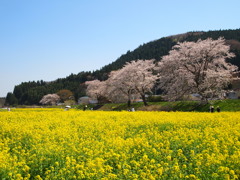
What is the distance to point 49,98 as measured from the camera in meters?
151

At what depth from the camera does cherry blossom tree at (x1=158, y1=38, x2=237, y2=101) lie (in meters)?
37.0

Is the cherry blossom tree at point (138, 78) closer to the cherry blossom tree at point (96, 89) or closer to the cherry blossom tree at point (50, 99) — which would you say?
the cherry blossom tree at point (96, 89)

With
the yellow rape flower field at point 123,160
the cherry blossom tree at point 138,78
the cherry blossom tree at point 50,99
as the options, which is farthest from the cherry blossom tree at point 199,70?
the cherry blossom tree at point 50,99

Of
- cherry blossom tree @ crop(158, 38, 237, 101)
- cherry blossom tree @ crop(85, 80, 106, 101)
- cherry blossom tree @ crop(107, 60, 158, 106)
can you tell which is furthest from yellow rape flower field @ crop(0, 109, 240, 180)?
cherry blossom tree @ crop(85, 80, 106, 101)

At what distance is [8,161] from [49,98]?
5830 inches

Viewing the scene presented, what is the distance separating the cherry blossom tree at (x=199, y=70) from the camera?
37000 mm

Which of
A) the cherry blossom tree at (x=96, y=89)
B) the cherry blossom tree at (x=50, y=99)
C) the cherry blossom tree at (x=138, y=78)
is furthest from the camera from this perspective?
the cherry blossom tree at (x=50, y=99)

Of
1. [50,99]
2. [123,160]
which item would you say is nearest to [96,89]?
[50,99]

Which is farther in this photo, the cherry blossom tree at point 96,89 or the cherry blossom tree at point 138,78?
the cherry blossom tree at point 96,89

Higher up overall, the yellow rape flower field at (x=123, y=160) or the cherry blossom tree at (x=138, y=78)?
the cherry blossom tree at (x=138, y=78)

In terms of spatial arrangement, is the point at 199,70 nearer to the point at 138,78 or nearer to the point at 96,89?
the point at 138,78

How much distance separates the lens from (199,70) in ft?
123

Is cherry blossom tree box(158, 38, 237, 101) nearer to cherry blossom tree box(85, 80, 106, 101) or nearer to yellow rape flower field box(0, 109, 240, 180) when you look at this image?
yellow rape flower field box(0, 109, 240, 180)

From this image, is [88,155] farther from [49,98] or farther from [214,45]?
[49,98]
